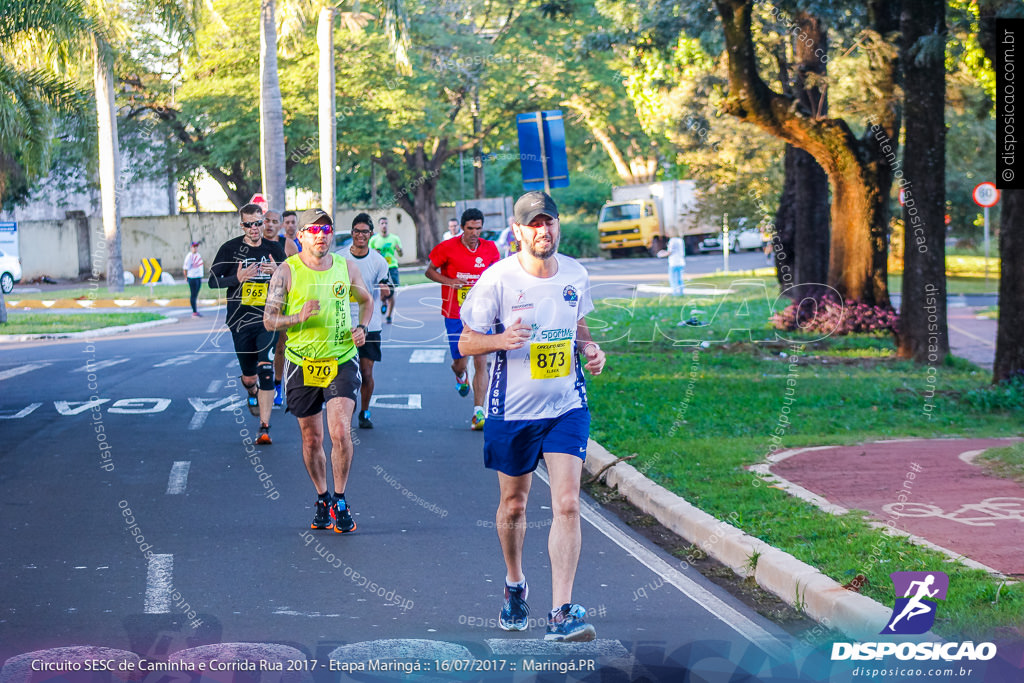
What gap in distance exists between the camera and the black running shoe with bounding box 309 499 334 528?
822 cm

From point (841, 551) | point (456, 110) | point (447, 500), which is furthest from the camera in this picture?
point (456, 110)

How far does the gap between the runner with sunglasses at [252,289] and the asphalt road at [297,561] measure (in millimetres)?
516

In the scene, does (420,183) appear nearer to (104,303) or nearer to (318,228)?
(104,303)

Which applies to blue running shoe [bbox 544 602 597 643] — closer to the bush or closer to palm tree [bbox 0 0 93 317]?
palm tree [bbox 0 0 93 317]

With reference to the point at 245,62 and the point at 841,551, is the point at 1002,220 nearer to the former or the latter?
the point at 841,551

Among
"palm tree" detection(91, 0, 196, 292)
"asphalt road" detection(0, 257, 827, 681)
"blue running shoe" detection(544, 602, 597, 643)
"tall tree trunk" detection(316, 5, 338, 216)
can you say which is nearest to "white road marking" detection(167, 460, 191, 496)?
"asphalt road" detection(0, 257, 827, 681)

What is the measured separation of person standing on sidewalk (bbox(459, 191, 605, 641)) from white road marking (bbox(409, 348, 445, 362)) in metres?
13.7

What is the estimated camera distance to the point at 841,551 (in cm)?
709

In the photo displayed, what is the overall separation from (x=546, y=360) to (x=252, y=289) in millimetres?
6300

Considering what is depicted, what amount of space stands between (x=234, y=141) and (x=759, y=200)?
19.8 m

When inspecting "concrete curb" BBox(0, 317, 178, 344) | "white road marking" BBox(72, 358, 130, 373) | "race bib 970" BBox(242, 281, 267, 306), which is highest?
"race bib 970" BBox(242, 281, 267, 306)

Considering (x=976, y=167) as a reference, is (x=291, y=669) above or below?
below

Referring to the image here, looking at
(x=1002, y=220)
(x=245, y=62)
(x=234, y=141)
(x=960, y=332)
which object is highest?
(x=245, y=62)

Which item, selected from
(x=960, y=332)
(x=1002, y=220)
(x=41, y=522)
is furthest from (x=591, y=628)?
(x=960, y=332)
